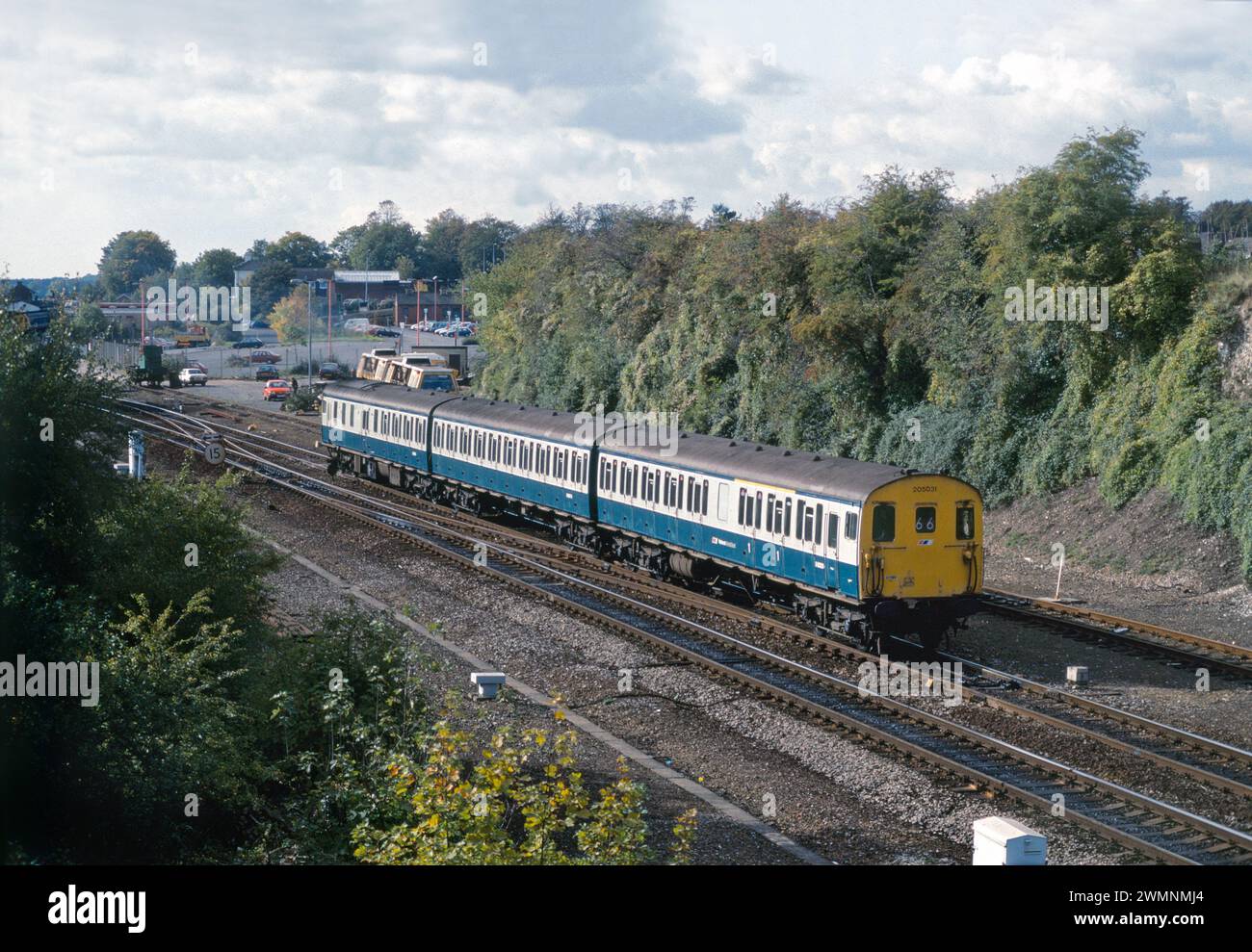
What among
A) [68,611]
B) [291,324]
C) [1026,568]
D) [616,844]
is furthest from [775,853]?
[291,324]

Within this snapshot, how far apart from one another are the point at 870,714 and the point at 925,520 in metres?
3.99

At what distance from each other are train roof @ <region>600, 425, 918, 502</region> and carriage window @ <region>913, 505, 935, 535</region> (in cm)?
59

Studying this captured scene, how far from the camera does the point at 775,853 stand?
1099cm

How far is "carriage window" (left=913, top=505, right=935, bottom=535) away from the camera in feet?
60.3

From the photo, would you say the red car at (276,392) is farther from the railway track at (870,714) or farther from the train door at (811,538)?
the train door at (811,538)

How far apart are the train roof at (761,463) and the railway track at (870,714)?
238cm

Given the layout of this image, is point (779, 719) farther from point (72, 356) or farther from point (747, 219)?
point (747, 219)

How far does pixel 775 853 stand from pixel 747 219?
37027 millimetres

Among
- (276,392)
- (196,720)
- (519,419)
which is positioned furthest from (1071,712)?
(276,392)

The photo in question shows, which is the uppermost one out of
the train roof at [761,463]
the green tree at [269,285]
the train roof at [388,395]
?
the green tree at [269,285]

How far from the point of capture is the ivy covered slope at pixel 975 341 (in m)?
27.0

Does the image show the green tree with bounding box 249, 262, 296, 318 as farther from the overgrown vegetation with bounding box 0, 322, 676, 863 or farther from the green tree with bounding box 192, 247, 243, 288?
the overgrown vegetation with bounding box 0, 322, 676, 863

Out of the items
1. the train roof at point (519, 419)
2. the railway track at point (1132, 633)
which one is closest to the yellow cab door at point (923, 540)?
the railway track at point (1132, 633)
